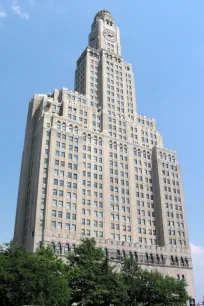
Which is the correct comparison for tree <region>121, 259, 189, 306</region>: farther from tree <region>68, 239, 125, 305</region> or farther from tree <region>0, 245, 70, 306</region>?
tree <region>0, 245, 70, 306</region>

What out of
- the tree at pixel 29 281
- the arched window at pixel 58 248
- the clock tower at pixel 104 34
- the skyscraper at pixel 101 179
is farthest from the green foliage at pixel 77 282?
the clock tower at pixel 104 34

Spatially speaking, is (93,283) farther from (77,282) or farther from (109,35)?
(109,35)

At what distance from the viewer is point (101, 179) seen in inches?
3738

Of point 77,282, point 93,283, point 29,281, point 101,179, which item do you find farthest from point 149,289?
point 101,179

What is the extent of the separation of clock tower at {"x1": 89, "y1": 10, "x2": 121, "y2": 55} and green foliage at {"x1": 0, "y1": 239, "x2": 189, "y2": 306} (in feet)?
294

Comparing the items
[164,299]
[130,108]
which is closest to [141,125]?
[130,108]

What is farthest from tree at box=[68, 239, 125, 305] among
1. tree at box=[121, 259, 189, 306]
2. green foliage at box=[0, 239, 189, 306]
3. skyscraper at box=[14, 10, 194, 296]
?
skyscraper at box=[14, 10, 194, 296]

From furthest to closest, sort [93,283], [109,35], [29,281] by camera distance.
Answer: [109,35]
[93,283]
[29,281]

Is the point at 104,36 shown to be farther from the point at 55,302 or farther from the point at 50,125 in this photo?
the point at 55,302

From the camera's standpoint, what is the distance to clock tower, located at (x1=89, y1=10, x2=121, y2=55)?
421 feet

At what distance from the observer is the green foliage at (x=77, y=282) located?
4519 cm

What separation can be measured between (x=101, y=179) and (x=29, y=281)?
51.7 metres

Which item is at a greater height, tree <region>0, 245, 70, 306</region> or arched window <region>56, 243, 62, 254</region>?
arched window <region>56, 243, 62, 254</region>

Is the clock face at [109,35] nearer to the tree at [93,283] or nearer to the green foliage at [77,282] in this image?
the green foliage at [77,282]
